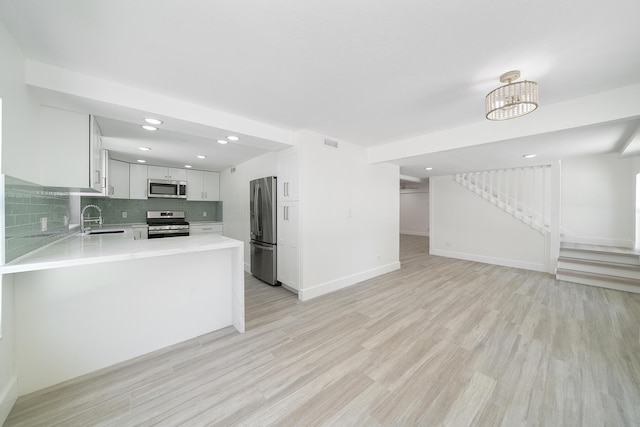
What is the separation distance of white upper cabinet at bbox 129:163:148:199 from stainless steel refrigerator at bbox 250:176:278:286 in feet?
9.02

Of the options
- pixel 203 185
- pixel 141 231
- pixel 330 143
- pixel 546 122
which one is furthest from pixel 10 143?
pixel 546 122

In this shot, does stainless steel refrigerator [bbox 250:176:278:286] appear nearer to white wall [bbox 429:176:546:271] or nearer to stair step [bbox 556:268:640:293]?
white wall [bbox 429:176:546:271]

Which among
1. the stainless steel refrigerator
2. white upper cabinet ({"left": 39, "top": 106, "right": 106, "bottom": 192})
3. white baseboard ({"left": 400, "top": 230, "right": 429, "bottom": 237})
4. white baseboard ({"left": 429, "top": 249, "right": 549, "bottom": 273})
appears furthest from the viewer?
white baseboard ({"left": 400, "top": 230, "right": 429, "bottom": 237})

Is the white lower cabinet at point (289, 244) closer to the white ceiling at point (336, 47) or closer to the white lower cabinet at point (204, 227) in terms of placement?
the white ceiling at point (336, 47)

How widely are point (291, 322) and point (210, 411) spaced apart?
1.23m

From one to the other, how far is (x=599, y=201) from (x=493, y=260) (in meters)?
2.79

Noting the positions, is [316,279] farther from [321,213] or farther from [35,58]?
[35,58]

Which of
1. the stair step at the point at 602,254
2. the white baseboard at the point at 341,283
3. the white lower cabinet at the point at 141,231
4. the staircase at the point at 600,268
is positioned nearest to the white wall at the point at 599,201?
the stair step at the point at 602,254

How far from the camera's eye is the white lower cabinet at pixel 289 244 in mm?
3432

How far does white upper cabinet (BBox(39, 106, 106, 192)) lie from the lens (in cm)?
204

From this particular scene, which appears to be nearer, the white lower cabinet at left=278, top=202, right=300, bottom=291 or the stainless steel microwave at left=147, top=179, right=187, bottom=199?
the white lower cabinet at left=278, top=202, right=300, bottom=291

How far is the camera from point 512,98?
180 centimetres

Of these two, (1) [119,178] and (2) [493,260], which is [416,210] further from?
(1) [119,178]

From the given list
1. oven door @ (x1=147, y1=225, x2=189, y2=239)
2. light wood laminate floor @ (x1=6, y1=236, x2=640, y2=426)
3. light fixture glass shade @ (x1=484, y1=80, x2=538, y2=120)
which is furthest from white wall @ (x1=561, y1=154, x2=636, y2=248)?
oven door @ (x1=147, y1=225, x2=189, y2=239)
